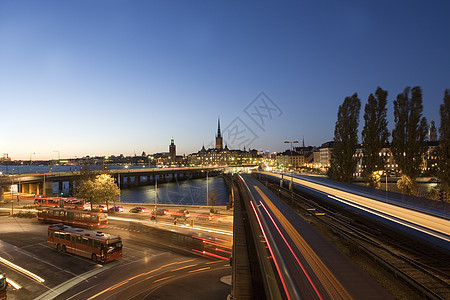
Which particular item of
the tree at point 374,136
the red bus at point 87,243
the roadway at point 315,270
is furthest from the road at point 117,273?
the tree at point 374,136

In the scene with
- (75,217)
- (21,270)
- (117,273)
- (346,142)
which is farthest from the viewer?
(346,142)

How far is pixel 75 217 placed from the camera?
111ft

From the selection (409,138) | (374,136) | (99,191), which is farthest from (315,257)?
(99,191)

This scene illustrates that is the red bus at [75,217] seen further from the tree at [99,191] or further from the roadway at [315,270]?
the roadway at [315,270]

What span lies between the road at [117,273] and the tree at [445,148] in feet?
70.9

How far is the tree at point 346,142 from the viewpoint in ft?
120

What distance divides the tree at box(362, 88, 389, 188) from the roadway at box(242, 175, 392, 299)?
86.0ft

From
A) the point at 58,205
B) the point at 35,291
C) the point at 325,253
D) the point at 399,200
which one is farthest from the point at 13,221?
the point at 399,200

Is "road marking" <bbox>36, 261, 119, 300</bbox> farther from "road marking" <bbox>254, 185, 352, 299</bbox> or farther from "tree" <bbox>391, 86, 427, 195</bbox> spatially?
"tree" <bbox>391, 86, 427, 195</bbox>

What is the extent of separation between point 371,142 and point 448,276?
2823 cm

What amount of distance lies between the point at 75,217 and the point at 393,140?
42.0m

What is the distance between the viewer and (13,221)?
121ft

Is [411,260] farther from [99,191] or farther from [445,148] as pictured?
[99,191]

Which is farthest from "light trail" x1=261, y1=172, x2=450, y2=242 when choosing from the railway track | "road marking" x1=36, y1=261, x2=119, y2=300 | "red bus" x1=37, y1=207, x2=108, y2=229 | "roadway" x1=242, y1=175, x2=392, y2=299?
"red bus" x1=37, y1=207, x2=108, y2=229
